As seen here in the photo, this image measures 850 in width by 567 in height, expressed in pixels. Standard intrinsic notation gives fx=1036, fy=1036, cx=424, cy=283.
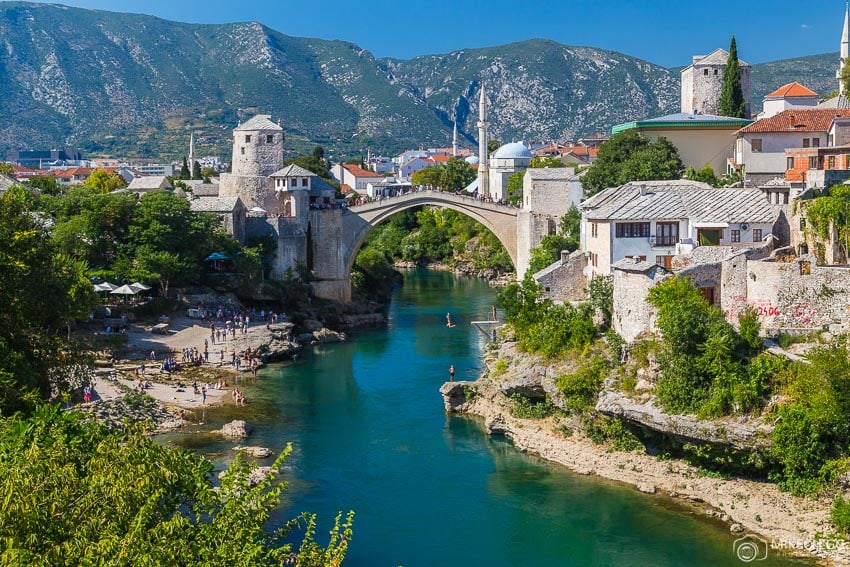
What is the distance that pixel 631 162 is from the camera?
4600cm

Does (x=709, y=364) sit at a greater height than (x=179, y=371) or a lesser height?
greater

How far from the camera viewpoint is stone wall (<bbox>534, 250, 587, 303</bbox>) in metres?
35.0

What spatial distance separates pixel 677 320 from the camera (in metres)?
25.0

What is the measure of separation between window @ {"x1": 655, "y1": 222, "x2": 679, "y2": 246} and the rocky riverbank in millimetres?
5737

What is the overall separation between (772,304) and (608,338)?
4572 mm

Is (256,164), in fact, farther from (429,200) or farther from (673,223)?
(673,223)

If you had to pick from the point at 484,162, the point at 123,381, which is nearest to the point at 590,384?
the point at 123,381

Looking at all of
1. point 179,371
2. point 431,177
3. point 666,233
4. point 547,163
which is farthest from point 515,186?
point 666,233

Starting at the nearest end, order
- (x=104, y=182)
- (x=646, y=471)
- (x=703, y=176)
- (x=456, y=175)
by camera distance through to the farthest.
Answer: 1. (x=646, y=471)
2. (x=703, y=176)
3. (x=104, y=182)
4. (x=456, y=175)

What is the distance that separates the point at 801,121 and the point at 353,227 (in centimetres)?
2279

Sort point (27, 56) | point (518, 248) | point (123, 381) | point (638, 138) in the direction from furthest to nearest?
point (27, 56) < point (518, 248) < point (638, 138) < point (123, 381)

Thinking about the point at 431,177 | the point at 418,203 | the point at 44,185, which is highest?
the point at 431,177

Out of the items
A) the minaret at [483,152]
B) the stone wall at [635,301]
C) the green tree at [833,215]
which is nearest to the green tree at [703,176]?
the green tree at [833,215]

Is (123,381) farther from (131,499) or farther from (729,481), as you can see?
(131,499)
